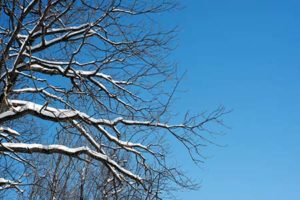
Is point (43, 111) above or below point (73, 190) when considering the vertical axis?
below

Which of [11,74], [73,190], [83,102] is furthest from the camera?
[73,190]

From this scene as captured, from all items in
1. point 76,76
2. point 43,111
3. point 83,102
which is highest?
point 76,76

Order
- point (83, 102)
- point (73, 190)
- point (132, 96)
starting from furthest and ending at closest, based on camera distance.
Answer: point (73, 190)
point (132, 96)
point (83, 102)

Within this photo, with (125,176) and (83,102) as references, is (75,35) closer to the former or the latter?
(83,102)

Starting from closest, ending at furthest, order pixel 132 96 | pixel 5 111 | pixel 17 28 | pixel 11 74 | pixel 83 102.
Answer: pixel 17 28 → pixel 11 74 → pixel 5 111 → pixel 83 102 → pixel 132 96

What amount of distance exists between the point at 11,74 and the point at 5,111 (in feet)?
2.74

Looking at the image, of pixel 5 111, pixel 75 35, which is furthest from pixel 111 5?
pixel 5 111

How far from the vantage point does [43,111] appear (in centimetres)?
705

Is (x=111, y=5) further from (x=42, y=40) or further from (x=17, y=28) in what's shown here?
(x=17, y=28)

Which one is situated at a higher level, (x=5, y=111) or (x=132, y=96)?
(x=132, y=96)

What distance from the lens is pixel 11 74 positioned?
6902mm

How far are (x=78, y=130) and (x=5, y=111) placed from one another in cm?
143

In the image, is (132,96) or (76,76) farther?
(132,96)

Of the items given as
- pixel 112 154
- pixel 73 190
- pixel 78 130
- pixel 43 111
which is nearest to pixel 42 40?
pixel 43 111
